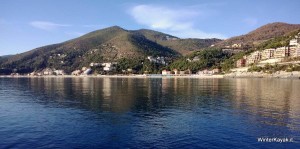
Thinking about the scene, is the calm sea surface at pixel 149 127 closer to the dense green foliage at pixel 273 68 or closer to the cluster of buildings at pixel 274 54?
the dense green foliage at pixel 273 68

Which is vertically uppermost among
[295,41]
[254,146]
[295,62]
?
[295,41]

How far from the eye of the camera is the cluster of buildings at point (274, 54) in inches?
6010

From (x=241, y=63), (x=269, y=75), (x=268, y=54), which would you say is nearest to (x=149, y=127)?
(x=269, y=75)

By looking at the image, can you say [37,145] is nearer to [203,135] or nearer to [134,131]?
[134,131]

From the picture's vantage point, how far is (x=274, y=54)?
162 metres

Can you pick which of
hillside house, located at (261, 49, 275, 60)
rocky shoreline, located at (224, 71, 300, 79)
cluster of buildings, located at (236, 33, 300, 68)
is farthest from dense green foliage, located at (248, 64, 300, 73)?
hillside house, located at (261, 49, 275, 60)

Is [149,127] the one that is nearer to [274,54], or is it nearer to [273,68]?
[273,68]

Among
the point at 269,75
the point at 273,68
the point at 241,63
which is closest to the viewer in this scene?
the point at 269,75

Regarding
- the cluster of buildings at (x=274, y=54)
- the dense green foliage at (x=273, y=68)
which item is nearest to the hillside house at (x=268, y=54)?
the cluster of buildings at (x=274, y=54)

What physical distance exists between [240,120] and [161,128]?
30.5ft

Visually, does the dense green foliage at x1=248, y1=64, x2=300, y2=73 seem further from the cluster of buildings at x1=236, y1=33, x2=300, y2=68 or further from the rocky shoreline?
the cluster of buildings at x1=236, y1=33, x2=300, y2=68

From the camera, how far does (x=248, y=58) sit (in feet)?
595

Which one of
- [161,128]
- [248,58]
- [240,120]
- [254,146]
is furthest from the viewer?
[248,58]

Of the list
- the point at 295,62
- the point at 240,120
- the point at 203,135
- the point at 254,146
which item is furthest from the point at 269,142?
the point at 295,62
